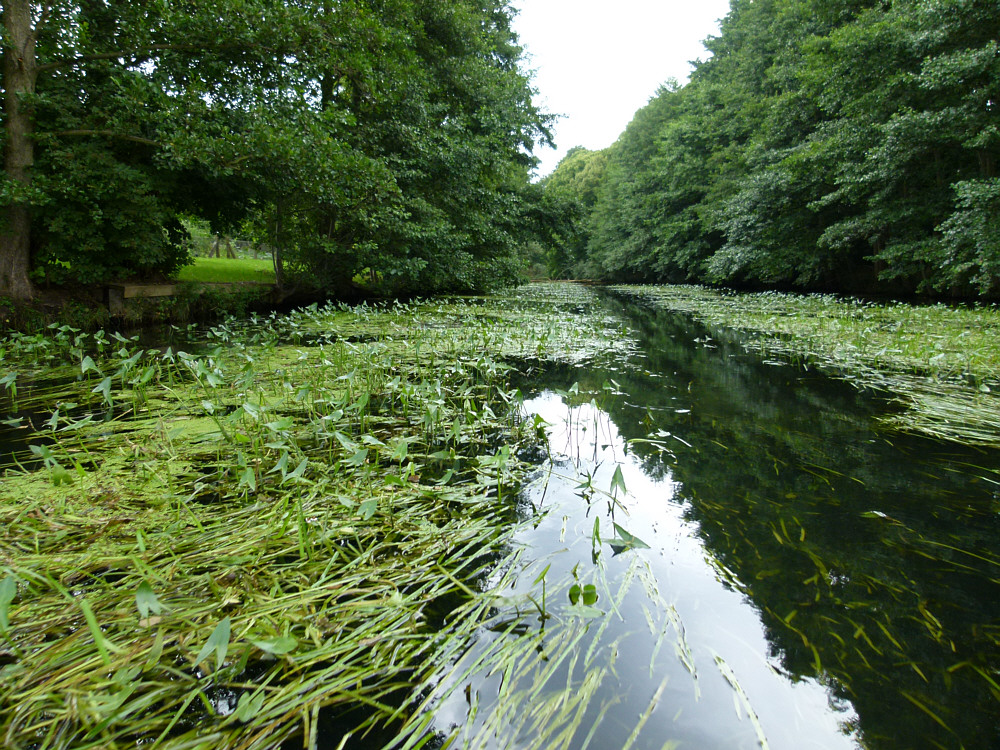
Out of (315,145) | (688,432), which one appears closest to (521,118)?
(315,145)

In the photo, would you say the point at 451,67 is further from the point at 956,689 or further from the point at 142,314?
the point at 956,689

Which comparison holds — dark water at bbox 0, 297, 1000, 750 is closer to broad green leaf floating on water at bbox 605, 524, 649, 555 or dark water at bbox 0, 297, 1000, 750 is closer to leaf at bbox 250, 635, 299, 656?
broad green leaf floating on water at bbox 605, 524, 649, 555

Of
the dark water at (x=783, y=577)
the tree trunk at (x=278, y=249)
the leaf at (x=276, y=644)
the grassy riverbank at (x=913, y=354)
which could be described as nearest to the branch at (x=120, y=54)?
the tree trunk at (x=278, y=249)

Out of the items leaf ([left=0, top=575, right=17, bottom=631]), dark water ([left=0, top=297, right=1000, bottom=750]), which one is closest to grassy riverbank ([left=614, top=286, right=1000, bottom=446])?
dark water ([left=0, top=297, right=1000, bottom=750])

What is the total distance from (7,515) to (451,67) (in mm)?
15334

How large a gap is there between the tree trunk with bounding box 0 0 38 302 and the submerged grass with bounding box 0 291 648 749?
5874mm

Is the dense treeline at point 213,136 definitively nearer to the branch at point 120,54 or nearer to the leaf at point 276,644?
the branch at point 120,54

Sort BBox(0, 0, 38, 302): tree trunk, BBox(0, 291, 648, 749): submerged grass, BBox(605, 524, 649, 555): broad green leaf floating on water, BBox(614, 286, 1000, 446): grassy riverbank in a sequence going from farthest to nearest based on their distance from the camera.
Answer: BBox(0, 0, 38, 302): tree trunk < BBox(614, 286, 1000, 446): grassy riverbank < BBox(605, 524, 649, 555): broad green leaf floating on water < BBox(0, 291, 648, 749): submerged grass

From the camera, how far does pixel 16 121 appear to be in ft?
22.8

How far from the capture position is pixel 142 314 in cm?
888

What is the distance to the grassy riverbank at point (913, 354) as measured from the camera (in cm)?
360

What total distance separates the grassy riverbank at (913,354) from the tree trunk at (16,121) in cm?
1069

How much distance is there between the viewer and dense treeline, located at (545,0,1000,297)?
10328 millimetres

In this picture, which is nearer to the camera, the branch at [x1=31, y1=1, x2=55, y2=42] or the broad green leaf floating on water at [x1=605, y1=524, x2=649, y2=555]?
the broad green leaf floating on water at [x1=605, y1=524, x2=649, y2=555]
